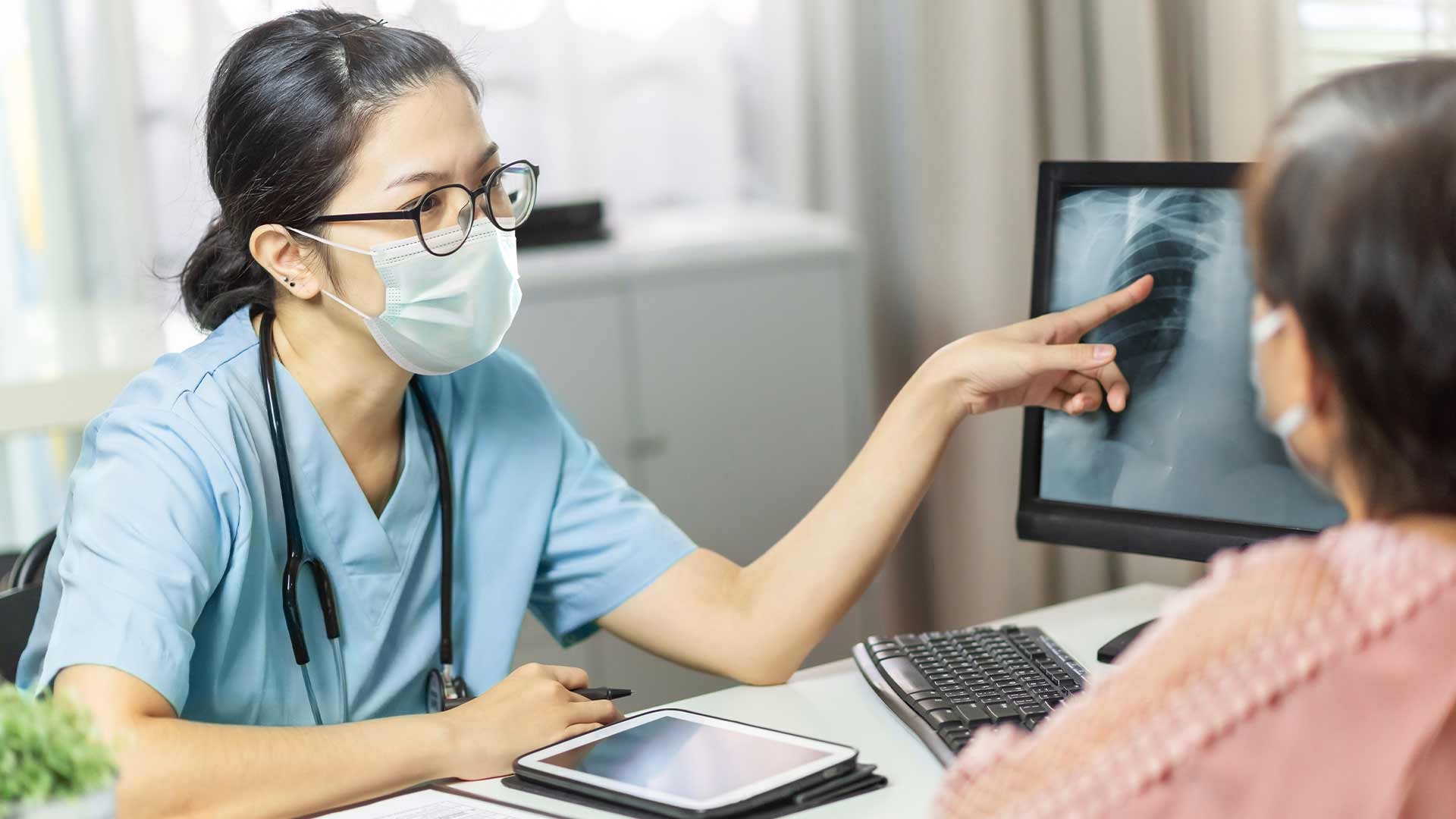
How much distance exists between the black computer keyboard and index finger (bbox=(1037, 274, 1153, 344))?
0.26 metres

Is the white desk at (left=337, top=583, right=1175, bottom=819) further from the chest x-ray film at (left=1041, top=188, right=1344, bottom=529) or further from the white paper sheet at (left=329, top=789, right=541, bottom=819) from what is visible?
the chest x-ray film at (left=1041, top=188, right=1344, bottom=529)

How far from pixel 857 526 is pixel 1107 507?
0.72 feet

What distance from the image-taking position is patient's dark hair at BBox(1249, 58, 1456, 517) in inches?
24.1

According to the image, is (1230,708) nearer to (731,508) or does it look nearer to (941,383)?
(941,383)

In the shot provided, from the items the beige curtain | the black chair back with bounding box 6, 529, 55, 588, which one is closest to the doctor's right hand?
the black chair back with bounding box 6, 529, 55, 588

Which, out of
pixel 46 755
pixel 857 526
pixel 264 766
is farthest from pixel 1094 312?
pixel 46 755

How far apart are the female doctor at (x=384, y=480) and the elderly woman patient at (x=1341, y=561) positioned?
55cm

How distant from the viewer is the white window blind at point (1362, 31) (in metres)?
1.59

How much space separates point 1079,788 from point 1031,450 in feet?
2.16

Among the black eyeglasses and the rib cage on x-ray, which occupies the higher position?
the black eyeglasses

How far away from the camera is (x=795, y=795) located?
3.18 feet

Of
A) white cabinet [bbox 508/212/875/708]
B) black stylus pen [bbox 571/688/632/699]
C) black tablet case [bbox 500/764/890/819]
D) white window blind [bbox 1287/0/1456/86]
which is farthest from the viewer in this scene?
white cabinet [bbox 508/212/875/708]

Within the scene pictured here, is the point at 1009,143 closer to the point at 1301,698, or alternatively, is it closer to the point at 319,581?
the point at 319,581

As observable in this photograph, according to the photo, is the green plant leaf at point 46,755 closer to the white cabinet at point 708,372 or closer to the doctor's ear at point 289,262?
the doctor's ear at point 289,262
